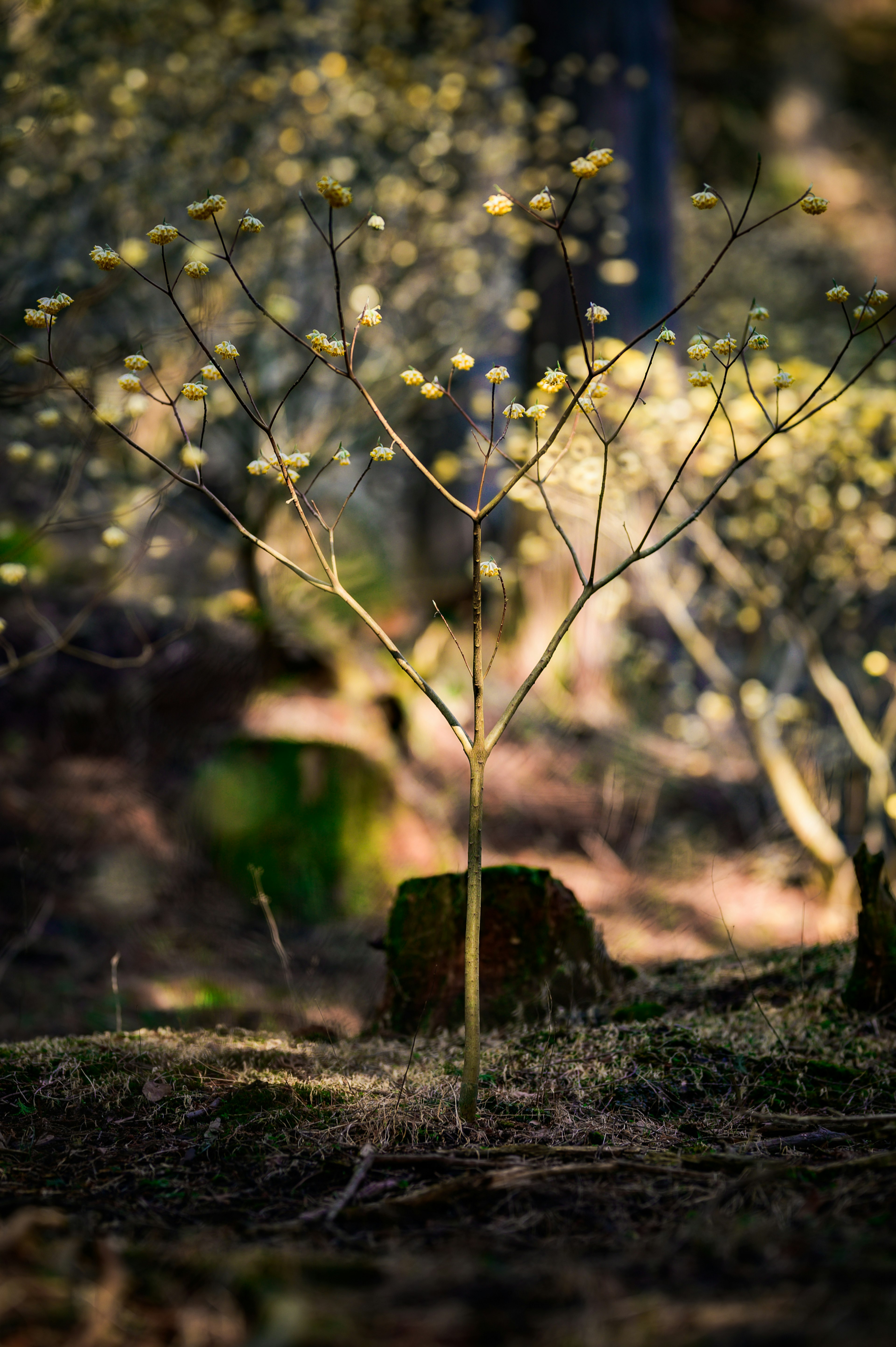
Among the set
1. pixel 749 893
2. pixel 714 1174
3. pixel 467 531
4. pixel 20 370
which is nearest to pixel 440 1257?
pixel 714 1174

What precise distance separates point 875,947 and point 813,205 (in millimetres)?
2627

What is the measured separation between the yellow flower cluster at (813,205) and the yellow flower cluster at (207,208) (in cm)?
150

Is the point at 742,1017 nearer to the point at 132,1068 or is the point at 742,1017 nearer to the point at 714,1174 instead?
the point at 714,1174

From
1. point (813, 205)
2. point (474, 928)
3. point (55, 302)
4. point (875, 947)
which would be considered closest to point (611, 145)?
point (813, 205)

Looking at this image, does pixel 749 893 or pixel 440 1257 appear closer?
pixel 440 1257

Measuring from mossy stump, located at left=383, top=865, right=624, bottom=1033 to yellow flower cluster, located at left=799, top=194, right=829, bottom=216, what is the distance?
2.52m

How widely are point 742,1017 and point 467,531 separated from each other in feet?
27.0

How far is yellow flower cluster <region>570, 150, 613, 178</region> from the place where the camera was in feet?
7.54

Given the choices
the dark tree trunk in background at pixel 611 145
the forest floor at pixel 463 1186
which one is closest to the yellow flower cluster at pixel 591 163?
the forest floor at pixel 463 1186

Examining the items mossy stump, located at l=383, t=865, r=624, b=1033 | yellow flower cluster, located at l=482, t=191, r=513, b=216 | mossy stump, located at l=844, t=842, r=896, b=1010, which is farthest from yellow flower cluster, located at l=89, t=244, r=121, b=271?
mossy stump, located at l=844, t=842, r=896, b=1010

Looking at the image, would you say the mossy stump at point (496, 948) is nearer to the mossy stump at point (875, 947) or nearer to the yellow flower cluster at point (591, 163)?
the mossy stump at point (875, 947)

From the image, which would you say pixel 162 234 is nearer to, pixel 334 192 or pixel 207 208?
pixel 207 208

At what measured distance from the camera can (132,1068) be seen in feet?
9.02

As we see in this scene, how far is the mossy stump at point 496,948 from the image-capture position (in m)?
3.65
